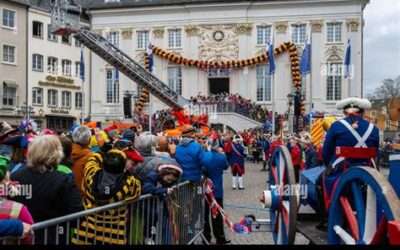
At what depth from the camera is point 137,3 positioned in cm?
5362

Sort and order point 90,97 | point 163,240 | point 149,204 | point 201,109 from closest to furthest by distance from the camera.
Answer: point 149,204
point 163,240
point 201,109
point 90,97

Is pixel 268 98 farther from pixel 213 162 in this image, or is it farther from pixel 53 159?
pixel 53 159

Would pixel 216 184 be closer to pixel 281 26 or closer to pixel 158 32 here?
pixel 281 26

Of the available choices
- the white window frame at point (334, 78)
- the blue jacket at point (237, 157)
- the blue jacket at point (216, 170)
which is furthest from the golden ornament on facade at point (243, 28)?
the blue jacket at point (216, 170)

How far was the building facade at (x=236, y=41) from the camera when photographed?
49375 millimetres

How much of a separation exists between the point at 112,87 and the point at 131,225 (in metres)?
49.5

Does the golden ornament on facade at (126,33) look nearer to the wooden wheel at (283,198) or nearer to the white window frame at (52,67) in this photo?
the white window frame at (52,67)

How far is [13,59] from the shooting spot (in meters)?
50.8

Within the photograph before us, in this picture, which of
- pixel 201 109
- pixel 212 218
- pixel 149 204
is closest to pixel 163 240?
pixel 149 204

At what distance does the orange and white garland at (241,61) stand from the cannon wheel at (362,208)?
44161 mm

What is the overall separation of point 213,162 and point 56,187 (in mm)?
5271

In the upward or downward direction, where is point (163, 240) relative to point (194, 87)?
downward

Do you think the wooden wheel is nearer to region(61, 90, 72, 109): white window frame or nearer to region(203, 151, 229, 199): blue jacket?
region(203, 151, 229, 199): blue jacket

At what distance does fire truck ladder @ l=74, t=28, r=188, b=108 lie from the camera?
130 ft
